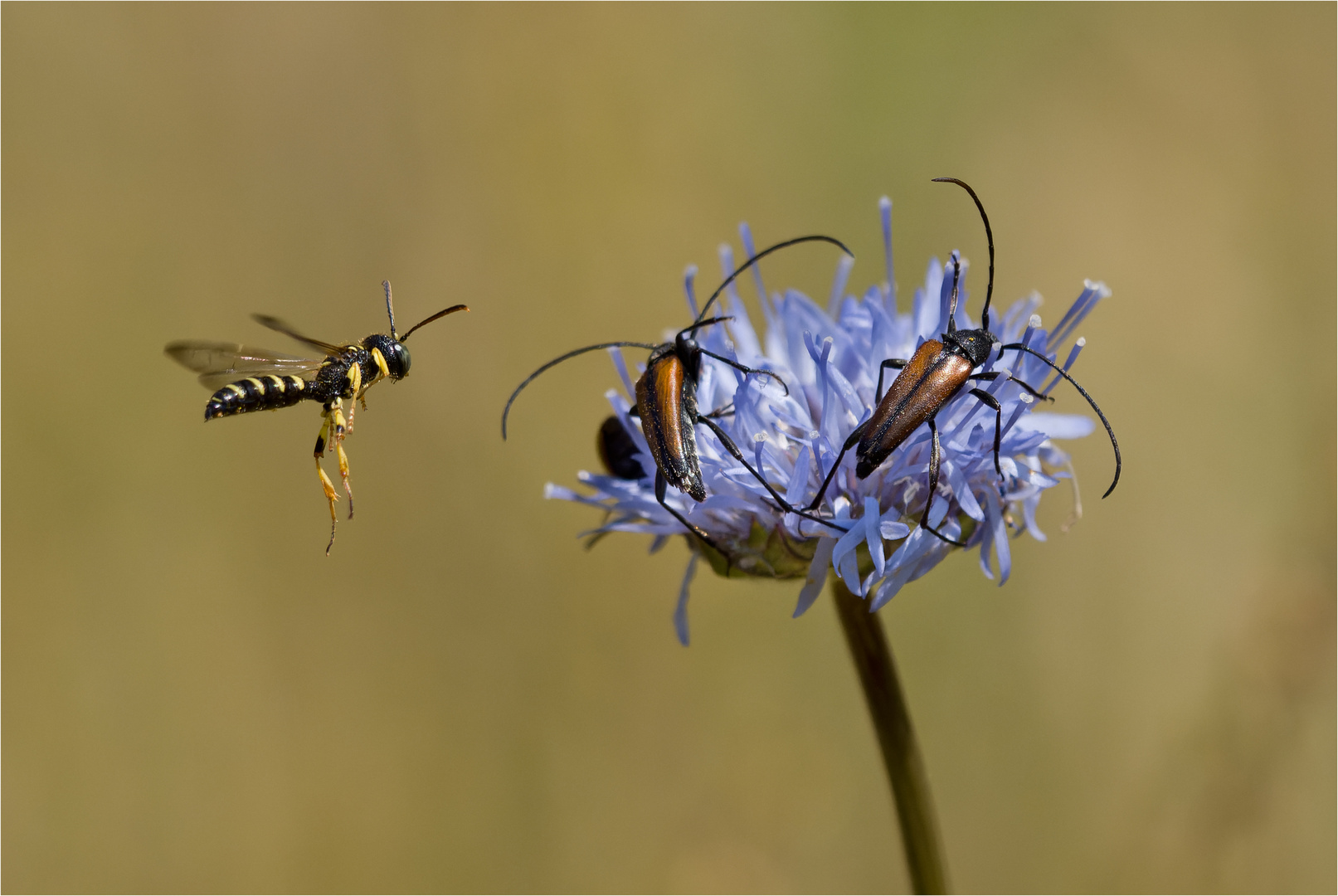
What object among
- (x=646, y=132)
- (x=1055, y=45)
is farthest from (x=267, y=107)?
(x=1055, y=45)

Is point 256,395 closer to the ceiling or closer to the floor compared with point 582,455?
closer to the ceiling

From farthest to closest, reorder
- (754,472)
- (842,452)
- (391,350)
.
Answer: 1. (391,350)
2. (754,472)
3. (842,452)

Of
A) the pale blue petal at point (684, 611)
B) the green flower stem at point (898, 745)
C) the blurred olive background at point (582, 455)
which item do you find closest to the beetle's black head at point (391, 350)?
the pale blue petal at point (684, 611)

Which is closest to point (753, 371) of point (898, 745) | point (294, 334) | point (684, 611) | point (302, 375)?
point (684, 611)

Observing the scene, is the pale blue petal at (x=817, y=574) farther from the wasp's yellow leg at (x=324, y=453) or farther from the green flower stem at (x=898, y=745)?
the wasp's yellow leg at (x=324, y=453)

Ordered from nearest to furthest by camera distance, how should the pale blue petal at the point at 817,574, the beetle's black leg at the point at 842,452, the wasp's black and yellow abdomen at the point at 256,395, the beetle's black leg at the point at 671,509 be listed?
the beetle's black leg at the point at 842,452 < the pale blue petal at the point at 817,574 < the beetle's black leg at the point at 671,509 < the wasp's black and yellow abdomen at the point at 256,395

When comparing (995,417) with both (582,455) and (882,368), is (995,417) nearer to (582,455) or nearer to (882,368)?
(882,368)
